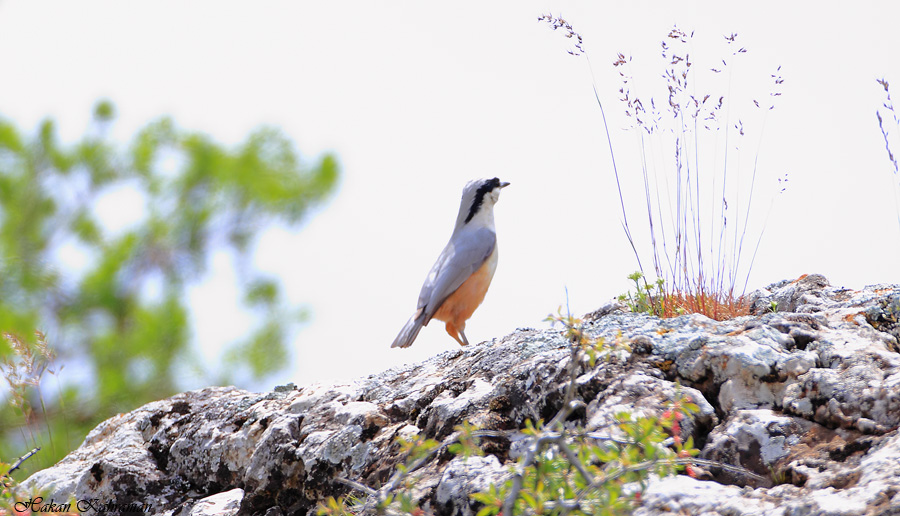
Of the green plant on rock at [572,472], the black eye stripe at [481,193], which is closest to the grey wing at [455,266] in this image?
the black eye stripe at [481,193]

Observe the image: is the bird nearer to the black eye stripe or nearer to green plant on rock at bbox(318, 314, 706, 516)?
the black eye stripe

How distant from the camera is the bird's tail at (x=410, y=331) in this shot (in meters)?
5.50

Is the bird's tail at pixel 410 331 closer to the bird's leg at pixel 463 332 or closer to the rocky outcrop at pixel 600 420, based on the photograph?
the bird's leg at pixel 463 332

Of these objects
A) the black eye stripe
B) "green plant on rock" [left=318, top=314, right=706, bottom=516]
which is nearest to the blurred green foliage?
the black eye stripe

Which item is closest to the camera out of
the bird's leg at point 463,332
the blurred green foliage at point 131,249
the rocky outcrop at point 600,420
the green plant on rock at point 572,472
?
the green plant on rock at point 572,472

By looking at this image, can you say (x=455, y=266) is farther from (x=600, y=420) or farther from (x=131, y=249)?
(x=131, y=249)

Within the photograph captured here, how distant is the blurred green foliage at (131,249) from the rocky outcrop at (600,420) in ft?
21.4

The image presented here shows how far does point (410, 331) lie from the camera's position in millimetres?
5551

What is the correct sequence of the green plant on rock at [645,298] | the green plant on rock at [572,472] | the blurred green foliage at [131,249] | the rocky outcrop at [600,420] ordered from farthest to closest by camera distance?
the blurred green foliage at [131,249] < the green plant on rock at [645,298] < the rocky outcrop at [600,420] < the green plant on rock at [572,472]

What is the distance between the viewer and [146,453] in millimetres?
3766

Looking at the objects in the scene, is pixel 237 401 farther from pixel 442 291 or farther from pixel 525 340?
pixel 442 291

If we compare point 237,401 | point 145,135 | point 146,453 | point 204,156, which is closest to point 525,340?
point 237,401

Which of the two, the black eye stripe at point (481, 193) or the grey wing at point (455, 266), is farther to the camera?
the black eye stripe at point (481, 193)

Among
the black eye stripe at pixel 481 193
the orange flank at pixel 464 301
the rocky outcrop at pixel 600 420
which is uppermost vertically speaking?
the black eye stripe at pixel 481 193
